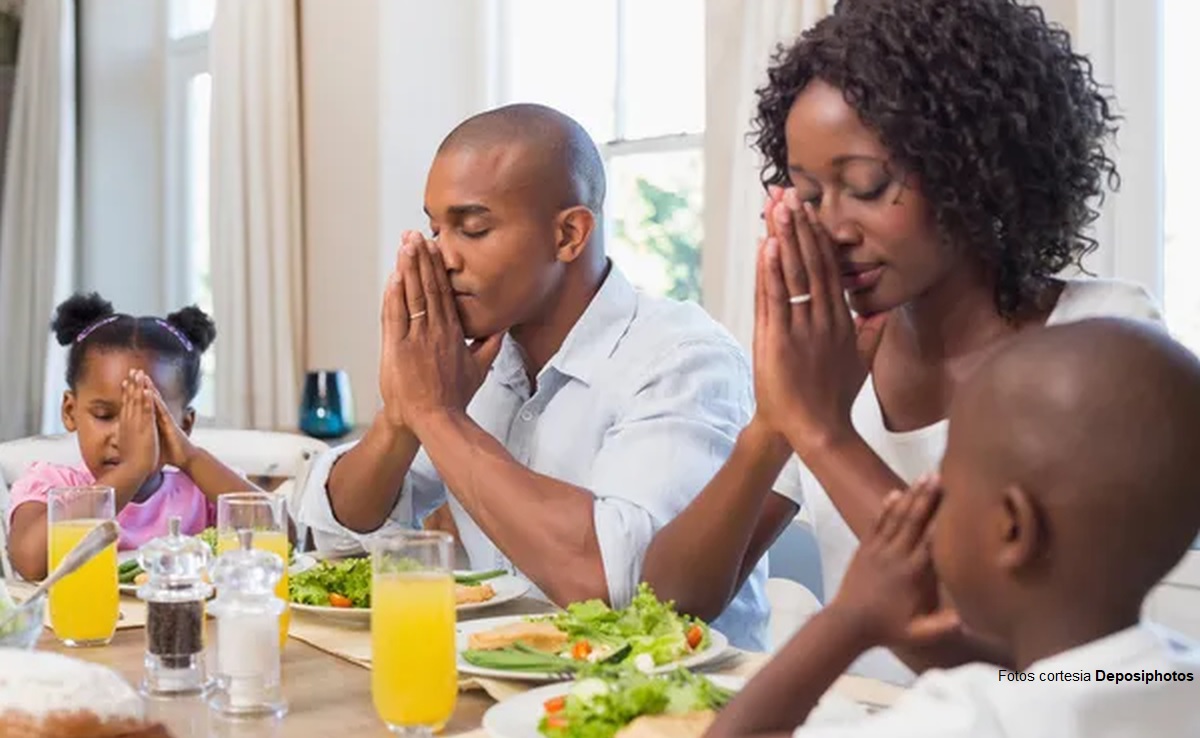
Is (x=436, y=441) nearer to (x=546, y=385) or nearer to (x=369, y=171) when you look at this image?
(x=546, y=385)

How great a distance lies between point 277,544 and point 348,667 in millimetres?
189

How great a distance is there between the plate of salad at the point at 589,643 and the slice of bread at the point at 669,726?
191mm

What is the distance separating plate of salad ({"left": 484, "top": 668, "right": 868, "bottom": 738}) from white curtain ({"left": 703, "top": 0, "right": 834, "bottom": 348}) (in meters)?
1.89

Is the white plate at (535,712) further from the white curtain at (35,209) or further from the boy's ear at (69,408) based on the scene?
the white curtain at (35,209)

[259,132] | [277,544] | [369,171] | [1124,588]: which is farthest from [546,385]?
[259,132]

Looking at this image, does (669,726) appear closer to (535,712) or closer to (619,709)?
(619,709)

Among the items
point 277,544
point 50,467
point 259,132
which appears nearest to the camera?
point 277,544

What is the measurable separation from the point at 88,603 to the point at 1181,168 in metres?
2.02

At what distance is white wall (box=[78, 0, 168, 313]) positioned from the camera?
5.56 m


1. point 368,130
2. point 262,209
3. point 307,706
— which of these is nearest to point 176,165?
point 262,209

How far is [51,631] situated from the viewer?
1771 millimetres

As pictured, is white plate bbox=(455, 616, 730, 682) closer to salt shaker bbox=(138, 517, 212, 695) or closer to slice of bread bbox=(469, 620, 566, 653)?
slice of bread bbox=(469, 620, 566, 653)

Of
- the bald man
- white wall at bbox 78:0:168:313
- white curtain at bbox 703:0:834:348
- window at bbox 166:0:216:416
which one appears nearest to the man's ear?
the bald man

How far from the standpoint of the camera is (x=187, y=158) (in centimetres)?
557
